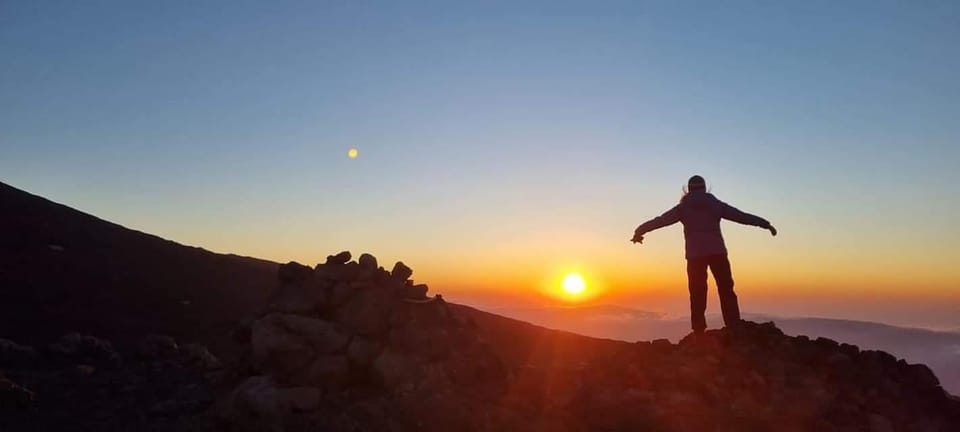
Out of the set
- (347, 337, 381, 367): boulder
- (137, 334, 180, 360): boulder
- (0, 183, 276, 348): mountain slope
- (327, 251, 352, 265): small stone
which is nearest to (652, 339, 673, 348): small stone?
(347, 337, 381, 367): boulder

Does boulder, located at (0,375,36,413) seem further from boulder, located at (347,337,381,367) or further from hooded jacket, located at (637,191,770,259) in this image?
hooded jacket, located at (637,191,770,259)

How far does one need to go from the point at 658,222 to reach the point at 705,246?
36.3 inches

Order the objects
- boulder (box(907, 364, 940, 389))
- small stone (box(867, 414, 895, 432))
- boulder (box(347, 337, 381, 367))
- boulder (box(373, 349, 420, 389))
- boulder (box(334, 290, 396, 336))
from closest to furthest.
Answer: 1. small stone (box(867, 414, 895, 432))
2. boulder (box(373, 349, 420, 389))
3. boulder (box(347, 337, 381, 367))
4. boulder (box(907, 364, 940, 389))
5. boulder (box(334, 290, 396, 336))

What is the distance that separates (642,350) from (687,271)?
1598mm

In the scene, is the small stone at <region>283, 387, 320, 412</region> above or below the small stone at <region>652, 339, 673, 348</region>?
below

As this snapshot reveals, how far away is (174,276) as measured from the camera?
30.1 m

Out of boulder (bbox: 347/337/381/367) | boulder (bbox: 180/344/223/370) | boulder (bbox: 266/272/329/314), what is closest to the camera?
boulder (bbox: 347/337/381/367)

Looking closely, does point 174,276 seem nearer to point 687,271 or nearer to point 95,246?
point 95,246

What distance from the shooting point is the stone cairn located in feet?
36.8

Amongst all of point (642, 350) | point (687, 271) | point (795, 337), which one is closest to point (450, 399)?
point (642, 350)

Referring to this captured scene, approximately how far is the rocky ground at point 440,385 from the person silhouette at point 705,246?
2.27 ft

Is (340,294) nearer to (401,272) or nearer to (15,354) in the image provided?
(401,272)

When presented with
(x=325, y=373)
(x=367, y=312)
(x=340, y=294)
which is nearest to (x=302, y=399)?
(x=325, y=373)

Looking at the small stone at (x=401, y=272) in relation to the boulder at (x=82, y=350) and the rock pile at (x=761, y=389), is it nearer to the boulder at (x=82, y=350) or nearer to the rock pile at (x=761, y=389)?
the rock pile at (x=761, y=389)
